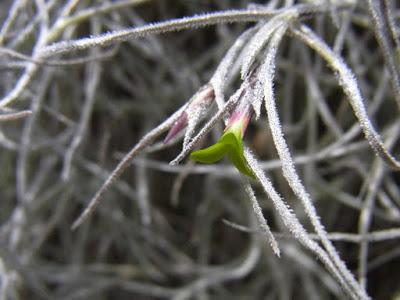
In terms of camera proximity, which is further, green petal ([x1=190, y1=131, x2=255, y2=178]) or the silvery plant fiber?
the silvery plant fiber

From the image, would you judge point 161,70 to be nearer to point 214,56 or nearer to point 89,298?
point 214,56

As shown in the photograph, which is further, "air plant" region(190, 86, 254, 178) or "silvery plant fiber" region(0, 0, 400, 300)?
"silvery plant fiber" region(0, 0, 400, 300)

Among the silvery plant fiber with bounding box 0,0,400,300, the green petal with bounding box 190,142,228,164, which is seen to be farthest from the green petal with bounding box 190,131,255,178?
the silvery plant fiber with bounding box 0,0,400,300

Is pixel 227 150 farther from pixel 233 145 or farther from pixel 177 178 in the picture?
pixel 177 178

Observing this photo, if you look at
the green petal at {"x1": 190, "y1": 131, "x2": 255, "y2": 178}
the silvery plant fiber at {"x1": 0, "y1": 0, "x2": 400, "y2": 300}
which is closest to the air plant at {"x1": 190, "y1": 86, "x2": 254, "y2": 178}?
the green petal at {"x1": 190, "y1": 131, "x2": 255, "y2": 178}

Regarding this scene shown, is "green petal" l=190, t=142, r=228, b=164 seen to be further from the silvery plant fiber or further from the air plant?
the silvery plant fiber

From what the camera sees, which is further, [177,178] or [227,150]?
[177,178]

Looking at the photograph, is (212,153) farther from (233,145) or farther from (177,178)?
(177,178)

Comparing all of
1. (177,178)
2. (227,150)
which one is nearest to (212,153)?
(227,150)

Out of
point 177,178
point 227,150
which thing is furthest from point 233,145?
point 177,178

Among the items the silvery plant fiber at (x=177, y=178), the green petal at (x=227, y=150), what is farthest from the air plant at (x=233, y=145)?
the silvery plant fiber at (x=177, y=178)

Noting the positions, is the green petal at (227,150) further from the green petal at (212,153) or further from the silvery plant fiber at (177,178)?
the silvery plant fiber at (177,178)
